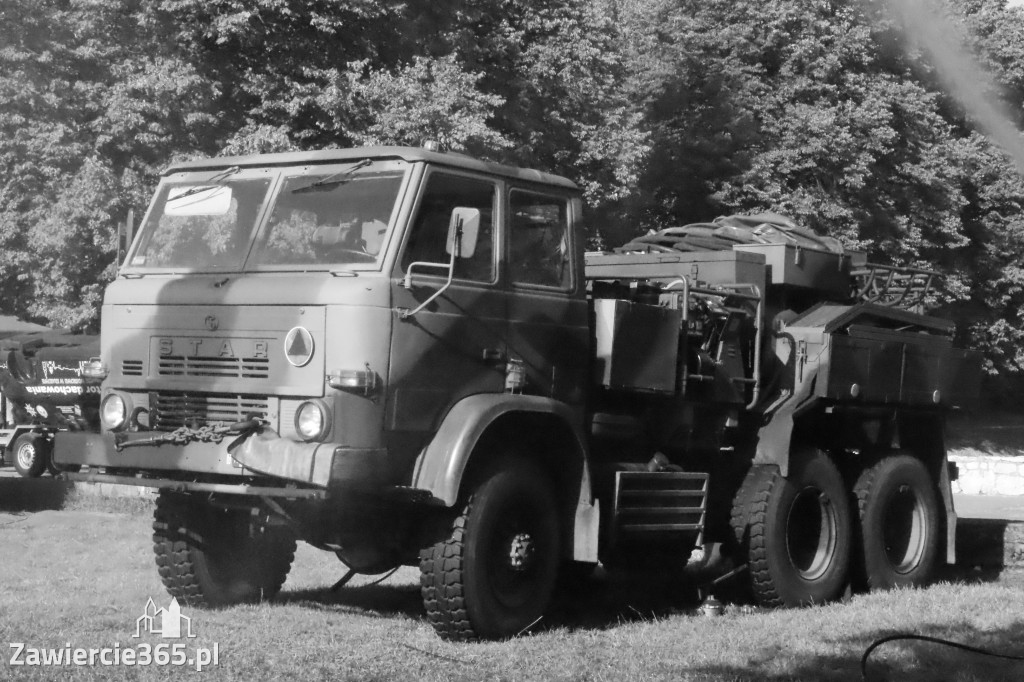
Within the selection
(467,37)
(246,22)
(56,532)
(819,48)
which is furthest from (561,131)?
(56,532)

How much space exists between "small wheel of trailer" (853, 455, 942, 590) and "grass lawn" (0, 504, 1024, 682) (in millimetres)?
449

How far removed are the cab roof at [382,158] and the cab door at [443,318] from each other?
→ 0.08m

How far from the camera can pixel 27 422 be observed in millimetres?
26391

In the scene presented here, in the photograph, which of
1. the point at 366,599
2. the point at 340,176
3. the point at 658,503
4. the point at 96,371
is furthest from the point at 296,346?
the point at 366,599

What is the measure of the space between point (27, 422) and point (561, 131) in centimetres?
1061

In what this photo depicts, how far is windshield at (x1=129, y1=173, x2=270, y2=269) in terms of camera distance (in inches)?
358

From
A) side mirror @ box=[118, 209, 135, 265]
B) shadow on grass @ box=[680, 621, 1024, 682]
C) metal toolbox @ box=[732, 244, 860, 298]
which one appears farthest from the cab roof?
shadow on grass @ box=[680, 621, 1024, 682]

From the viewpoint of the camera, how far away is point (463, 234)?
838cm

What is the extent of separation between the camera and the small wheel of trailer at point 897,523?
38.6 ft

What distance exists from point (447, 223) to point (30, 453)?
1844 cm

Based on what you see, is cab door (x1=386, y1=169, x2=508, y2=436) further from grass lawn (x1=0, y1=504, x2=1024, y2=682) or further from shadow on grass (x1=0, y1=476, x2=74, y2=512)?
shadow on grass (x1=0, y1=476, x2=74, y2=512)

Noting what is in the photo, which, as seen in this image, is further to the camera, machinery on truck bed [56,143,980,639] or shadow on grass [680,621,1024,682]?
machinery on truck bed [56,143,980,639]

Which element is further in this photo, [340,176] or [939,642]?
[340,176]

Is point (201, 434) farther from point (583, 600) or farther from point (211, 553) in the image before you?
point (583, 600)
